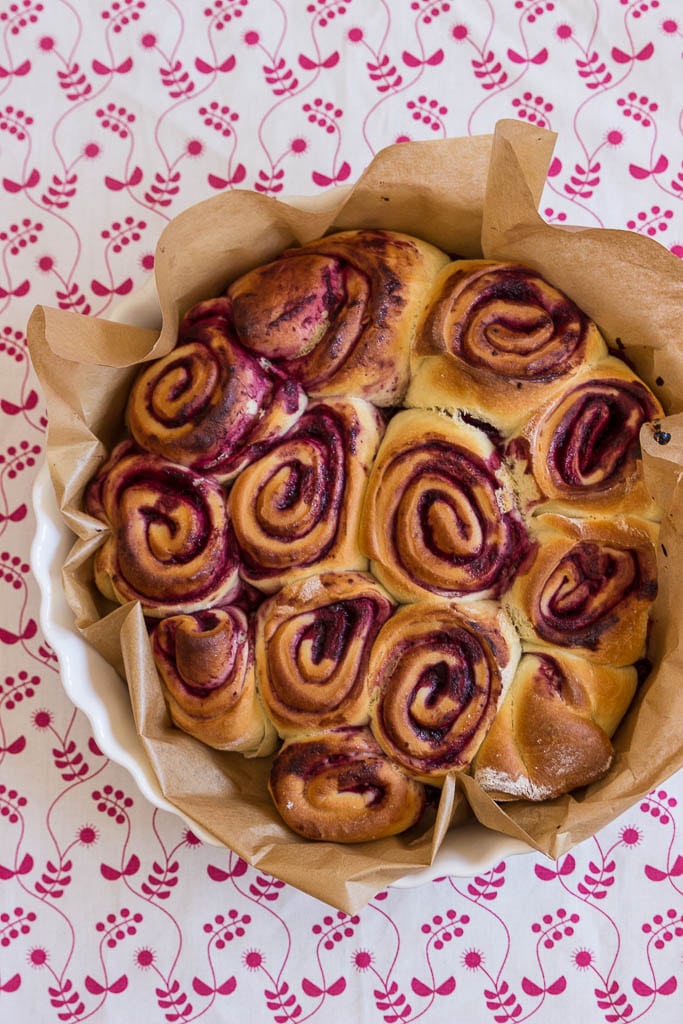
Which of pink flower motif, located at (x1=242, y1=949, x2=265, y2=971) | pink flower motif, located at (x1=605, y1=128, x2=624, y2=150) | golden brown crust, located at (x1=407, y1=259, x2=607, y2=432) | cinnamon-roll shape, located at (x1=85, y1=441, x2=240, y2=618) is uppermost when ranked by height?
pink flower motif, located at (x1=605, y1=128, x2=624, y2=150)

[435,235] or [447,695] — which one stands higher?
[435,235]

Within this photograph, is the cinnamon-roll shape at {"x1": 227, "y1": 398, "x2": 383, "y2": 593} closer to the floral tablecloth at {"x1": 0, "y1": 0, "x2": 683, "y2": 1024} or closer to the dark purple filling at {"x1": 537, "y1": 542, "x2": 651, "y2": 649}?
the dark purple filling at {"x1": 537, "y1": 542, "x2": 651, "y2": 649}

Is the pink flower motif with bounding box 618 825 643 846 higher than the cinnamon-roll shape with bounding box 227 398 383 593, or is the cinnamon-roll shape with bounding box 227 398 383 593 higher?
the cinnamon-roll shape with bounding box 227 398 383 593

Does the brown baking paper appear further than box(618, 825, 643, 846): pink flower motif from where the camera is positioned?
No

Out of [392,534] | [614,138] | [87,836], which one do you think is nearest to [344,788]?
[392,534]

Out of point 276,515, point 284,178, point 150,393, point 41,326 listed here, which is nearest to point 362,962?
point 276,515

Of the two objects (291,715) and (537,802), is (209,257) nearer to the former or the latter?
(291,715)

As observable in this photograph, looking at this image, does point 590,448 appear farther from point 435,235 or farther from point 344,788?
point 344,788

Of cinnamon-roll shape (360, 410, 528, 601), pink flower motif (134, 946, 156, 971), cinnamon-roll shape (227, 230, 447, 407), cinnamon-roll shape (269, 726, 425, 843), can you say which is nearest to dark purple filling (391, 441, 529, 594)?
cinnamon-roll shape (360, 410, 528, 601)
